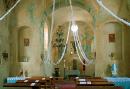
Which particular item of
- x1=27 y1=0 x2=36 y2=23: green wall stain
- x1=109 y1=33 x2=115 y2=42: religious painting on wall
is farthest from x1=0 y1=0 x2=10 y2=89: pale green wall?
x1=109 y1=33 x2=115 y2=42: religious painting on wall

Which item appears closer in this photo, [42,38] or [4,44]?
[4,44]

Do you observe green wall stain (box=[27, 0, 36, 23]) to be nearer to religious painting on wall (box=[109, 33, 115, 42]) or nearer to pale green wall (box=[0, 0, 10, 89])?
pale green wall (box=[0, 0, 10, 89])

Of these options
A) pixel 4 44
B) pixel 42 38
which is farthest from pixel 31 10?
pixel 4 44

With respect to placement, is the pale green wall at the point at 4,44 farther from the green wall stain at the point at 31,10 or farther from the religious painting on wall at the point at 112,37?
the religious painting on wall at the point at 112,37

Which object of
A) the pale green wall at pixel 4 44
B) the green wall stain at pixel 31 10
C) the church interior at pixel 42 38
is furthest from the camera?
the green wall stain at pixel 31 10

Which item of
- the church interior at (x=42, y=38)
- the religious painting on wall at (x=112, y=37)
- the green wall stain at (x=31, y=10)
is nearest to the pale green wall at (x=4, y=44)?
the church interior at (x=42, y=38)

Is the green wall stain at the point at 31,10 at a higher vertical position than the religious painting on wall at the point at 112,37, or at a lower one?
higher

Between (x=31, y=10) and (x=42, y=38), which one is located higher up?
(x=31, y=10)

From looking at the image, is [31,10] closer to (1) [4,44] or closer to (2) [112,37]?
(1) [4,44]

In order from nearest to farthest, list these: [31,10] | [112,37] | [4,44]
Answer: [4,44] → [112,37] → [31,10]

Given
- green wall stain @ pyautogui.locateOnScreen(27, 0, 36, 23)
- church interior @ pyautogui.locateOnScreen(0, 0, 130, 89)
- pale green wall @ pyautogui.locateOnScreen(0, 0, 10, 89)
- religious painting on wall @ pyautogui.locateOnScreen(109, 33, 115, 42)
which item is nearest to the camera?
pale green wall @ pyautogui.locateOnScreen(0, 0, 10, 89)

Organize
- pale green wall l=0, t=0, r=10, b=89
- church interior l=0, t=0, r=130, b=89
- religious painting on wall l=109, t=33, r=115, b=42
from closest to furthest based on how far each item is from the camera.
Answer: pale green wall l=0, t=0, r=10, b=89 < church interior l=0, t=0, r=130, b=89 < religious painting on wall l=109, t=33, r=115, b=42

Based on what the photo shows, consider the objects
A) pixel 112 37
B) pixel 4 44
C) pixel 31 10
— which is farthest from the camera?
pixel 31 10

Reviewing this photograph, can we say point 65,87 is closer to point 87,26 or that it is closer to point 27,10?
point 27,10
